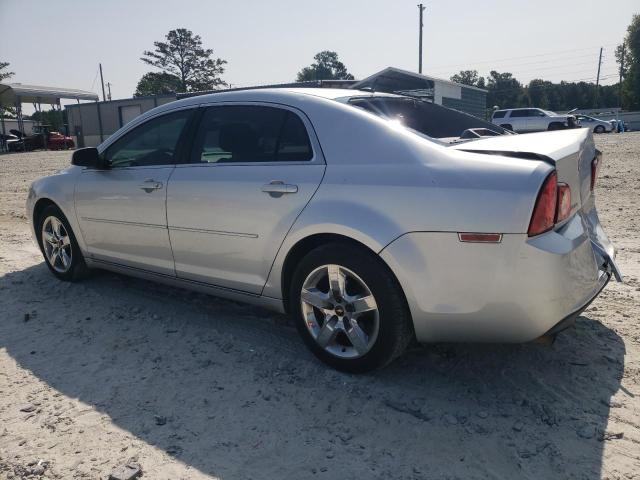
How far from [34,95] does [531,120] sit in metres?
32.1

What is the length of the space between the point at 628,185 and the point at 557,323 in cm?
835

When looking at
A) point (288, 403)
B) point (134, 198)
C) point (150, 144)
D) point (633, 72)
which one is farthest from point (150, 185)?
point (633, 72)

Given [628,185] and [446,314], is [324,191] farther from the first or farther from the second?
[628,185]

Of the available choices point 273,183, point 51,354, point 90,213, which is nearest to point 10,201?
point 90,213

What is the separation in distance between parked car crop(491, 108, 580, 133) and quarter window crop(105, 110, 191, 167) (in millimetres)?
29473

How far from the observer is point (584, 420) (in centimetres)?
255

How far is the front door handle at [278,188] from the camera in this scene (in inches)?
120

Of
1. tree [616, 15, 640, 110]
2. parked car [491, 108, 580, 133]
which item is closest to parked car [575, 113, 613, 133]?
parked car [491, 108, 580, 133]

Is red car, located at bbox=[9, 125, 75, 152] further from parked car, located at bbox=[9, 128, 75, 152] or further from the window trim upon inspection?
the window trim

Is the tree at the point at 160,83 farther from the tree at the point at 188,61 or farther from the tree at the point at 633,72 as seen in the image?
the tree at the point at 633,72

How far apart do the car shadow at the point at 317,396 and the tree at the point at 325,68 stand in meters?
97.1

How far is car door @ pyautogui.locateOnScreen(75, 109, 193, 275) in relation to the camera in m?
3.84

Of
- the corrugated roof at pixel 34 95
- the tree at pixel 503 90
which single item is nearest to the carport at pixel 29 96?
the corrugated roof at pixel 34 95

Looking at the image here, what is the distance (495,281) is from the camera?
2459 millimetres
